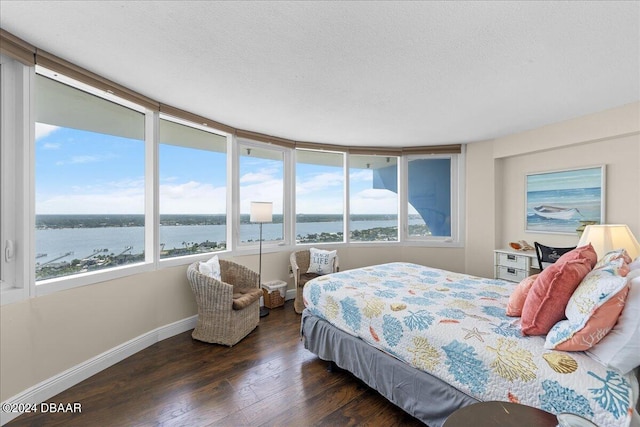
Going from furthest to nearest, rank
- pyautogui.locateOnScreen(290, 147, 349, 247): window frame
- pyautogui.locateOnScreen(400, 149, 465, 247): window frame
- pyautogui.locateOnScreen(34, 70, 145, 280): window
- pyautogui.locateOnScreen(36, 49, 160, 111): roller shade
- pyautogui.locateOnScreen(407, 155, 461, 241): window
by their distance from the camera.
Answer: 1. pyautogui.locateOnScreen(407, 155, 461, 241): window
2. pyautogui.locateOnScreen(400, 149, 465, 247): window frame
3. pyautogui.locateOnScreen(290, 147, 349, 247): window frame
4. pyautogui.locateOnScreen(34, 70, 145, 280): window
5. pyautogui.locateOnScreen(36, 49, 160, 111): roller shade

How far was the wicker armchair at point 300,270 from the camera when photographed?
3.74 meters

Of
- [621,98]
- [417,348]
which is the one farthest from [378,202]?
[417,348]

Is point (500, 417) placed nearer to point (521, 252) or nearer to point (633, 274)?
point (633, 274)

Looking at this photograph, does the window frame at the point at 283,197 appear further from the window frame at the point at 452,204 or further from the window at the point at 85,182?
the window frame at the point at 452,204

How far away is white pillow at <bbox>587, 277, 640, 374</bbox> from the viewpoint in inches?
46.3

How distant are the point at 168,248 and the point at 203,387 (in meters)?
1.63

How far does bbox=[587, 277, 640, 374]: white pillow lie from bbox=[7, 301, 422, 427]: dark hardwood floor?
1134mm

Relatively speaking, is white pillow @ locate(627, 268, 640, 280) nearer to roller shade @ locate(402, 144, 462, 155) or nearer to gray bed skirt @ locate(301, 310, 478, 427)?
gray bed skirt @ locate(301, 310, 478, 427)

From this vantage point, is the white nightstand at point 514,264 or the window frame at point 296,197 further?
the window frame at point 296,197


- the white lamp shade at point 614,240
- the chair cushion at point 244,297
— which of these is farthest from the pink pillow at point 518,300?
the chair cushion at point 244,297

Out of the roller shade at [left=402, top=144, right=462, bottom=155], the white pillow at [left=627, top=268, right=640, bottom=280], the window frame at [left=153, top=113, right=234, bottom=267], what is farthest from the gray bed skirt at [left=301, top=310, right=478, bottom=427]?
the roller shade at [left=402, top=144, right=462, bottom=155]

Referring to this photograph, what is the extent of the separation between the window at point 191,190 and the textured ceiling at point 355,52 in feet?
1.72

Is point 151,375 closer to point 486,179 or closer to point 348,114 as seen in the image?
point 348,114

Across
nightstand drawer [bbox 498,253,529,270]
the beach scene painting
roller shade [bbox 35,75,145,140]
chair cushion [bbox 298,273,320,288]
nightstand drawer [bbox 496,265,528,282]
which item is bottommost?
chair cushion [bbox 298,273,320,288]
